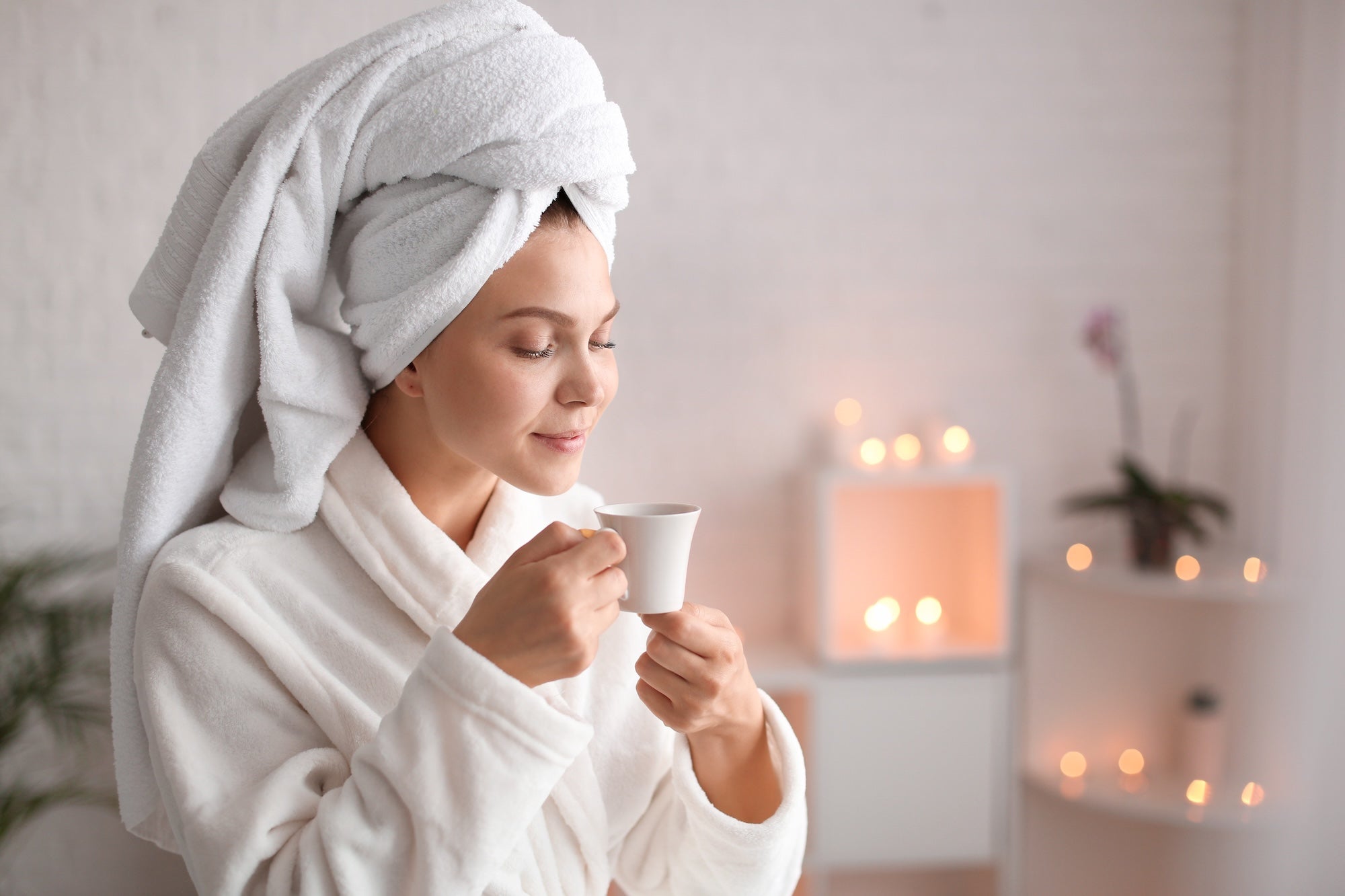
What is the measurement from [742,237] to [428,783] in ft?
6.08

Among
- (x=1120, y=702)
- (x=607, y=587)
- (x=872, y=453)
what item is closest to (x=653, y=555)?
(x=607, y=587)

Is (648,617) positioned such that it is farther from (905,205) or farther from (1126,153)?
(1126,153)

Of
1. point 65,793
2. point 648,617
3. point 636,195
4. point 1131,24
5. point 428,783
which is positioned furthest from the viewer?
point 1131,24

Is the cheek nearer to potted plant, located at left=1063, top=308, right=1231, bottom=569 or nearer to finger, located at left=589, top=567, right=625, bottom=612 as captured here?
finger, located at left=589, top=567, right=625, bottom=612

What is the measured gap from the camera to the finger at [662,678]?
1.13m

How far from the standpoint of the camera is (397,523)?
123 centimetres

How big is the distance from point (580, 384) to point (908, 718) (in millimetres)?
1684

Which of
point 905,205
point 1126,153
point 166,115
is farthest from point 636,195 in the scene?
point 1126,153

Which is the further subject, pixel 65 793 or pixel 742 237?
pixel 742 237

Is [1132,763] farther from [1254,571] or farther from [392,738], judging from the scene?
[392,738]

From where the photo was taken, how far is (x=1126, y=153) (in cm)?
270

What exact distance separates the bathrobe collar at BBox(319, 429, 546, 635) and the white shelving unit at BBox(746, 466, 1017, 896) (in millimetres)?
1323

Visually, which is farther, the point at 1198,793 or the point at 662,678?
the point at 1198,793

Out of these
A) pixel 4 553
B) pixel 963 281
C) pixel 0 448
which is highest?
pixel 963 281
